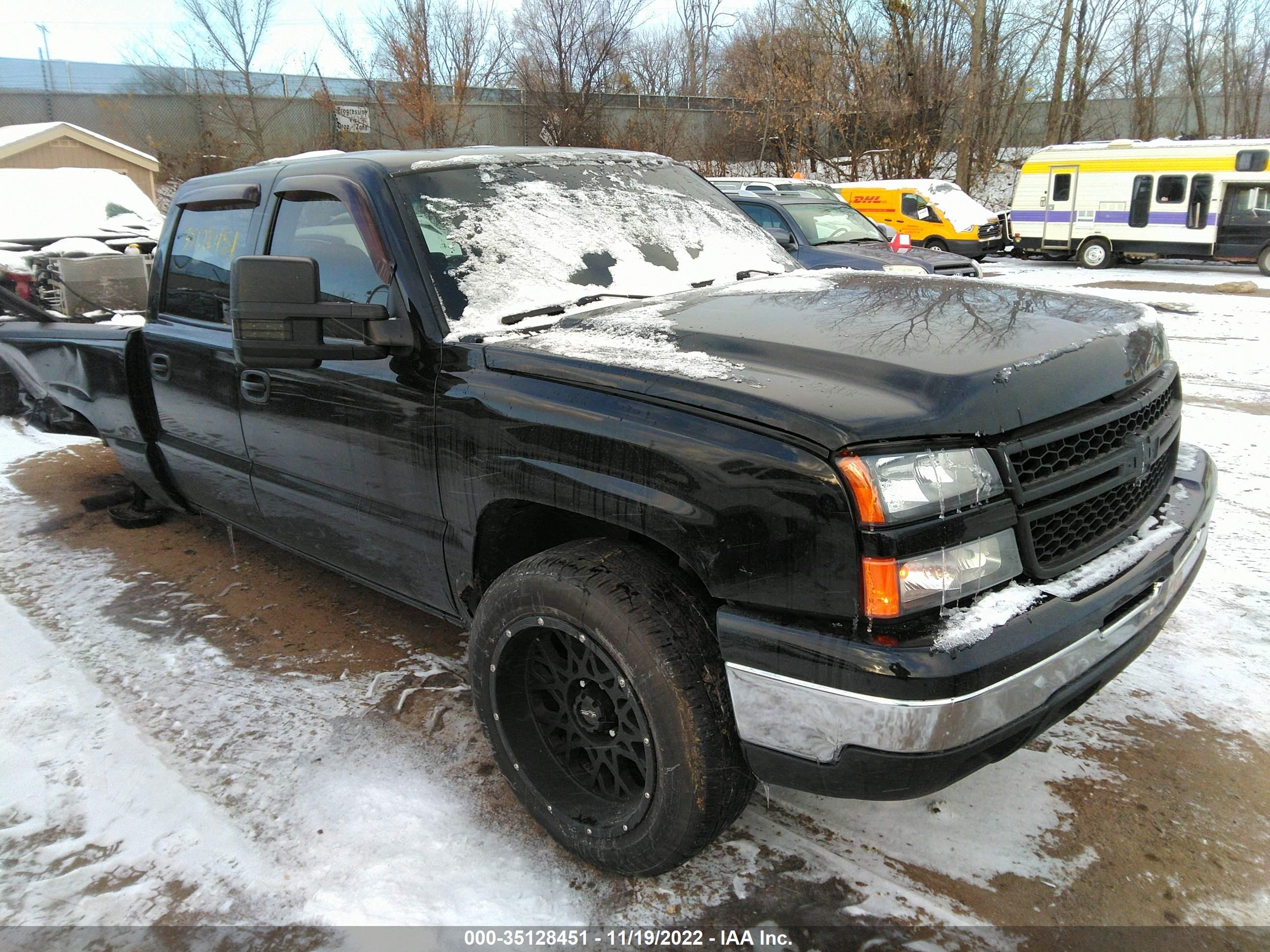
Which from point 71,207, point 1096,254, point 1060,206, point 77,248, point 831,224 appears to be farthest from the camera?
point 1060,206

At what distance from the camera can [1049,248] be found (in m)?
20.0

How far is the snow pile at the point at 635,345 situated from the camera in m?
2.13

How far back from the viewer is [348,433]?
2.91 m

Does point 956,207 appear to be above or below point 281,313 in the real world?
above

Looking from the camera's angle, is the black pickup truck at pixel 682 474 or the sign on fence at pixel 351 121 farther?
the sign on fence at pixel 351 121

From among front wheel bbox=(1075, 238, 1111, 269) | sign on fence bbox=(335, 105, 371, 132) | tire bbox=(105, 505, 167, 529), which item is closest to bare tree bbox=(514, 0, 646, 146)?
sign on fence bbox=(335, 105, 371, 132)

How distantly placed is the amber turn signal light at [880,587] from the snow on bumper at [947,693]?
92 mm

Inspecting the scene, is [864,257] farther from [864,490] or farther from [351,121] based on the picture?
[351,121]

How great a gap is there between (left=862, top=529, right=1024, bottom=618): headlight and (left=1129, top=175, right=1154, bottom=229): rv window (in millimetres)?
19719

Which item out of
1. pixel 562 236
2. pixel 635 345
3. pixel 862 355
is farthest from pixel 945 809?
pixel 562 236

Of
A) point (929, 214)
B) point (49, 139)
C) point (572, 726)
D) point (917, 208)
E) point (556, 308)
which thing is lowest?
point (572, 726)

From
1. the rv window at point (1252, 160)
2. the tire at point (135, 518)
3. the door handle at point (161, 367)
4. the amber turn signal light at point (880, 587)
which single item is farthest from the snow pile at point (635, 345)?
the rv window at point (1252, 160)

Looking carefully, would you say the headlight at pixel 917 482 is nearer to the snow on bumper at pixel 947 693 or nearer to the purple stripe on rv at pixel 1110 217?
the snow on bumper at pixel 947 693

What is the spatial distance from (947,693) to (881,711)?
129mm
